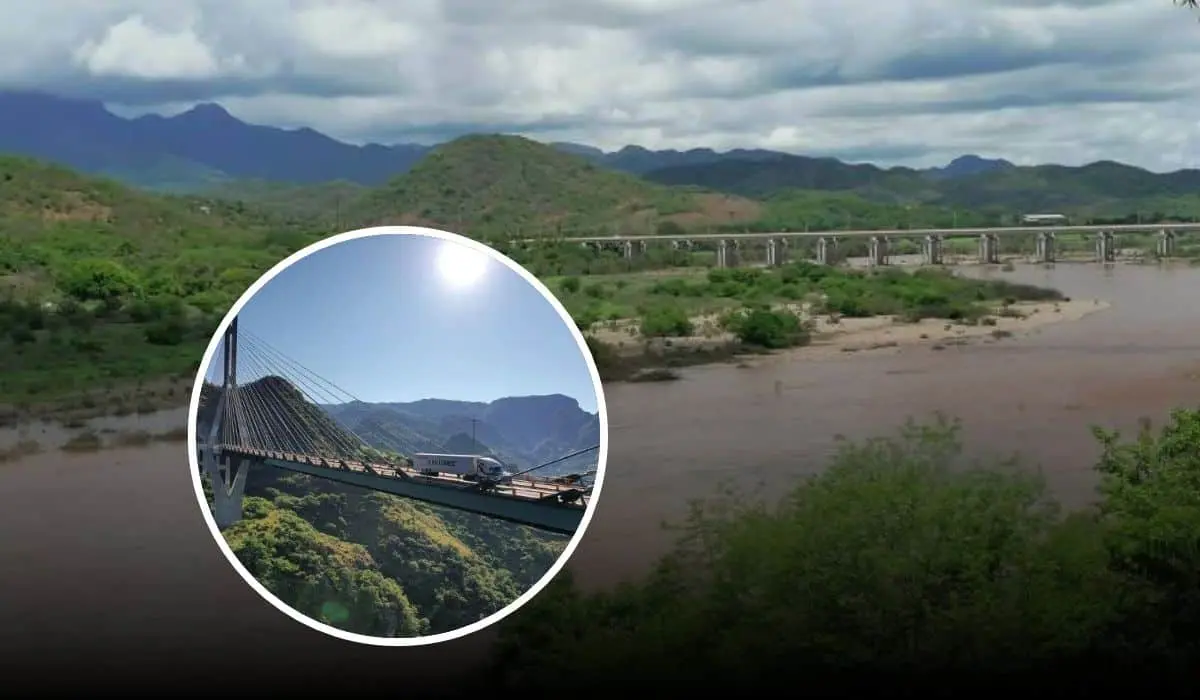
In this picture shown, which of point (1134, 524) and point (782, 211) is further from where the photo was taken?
point (782, 211)

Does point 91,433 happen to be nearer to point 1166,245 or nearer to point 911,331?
point 911,331

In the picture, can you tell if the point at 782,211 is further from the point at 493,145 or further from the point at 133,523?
the point at 133,523

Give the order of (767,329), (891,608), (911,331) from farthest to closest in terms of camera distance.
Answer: (911,331), (767,329), (891,608)

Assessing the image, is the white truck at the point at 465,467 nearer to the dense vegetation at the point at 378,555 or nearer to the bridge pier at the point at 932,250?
the dense vegetation at the point at 378,555

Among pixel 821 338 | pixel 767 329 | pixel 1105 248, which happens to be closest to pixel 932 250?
pixel 1105 248

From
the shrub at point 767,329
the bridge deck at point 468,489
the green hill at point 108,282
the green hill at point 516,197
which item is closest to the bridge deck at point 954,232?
the green hill at point 516,197

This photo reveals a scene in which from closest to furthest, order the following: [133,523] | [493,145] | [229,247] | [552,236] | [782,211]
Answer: [133,523], [229,247], [552,236], [493,145], [782,211]

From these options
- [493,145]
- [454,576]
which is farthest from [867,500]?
[493,145]
